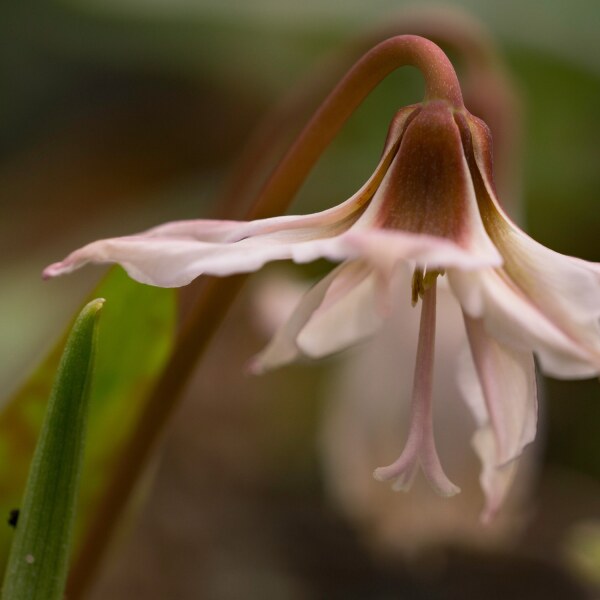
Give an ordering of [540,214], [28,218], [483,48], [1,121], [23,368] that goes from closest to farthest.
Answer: [483,48], [23,368], [540,214], [28,218], [1,121]

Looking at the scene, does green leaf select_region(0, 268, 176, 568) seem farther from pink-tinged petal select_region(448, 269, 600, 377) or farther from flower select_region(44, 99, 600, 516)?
pink-tinged petal select_region(448, 269, 600, 377)

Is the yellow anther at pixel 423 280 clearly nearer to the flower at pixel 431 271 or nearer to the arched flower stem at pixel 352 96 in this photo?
the flower at pixel 431 271

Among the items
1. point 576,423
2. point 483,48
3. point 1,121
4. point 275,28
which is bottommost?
point 576,423

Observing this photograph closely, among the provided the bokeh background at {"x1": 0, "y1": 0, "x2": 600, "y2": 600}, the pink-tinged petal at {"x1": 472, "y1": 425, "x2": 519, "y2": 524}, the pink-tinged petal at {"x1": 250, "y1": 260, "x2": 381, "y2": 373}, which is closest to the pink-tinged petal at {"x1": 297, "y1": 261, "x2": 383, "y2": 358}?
the pink-tinged petal at {"x1": 250, "y1": 260, "x2": 381, "y2": 373}

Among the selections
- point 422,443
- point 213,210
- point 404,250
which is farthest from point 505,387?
point 213,210

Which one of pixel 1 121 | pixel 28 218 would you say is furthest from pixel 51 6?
pixel 28 218

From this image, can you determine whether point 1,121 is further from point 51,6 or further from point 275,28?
point 275,28
